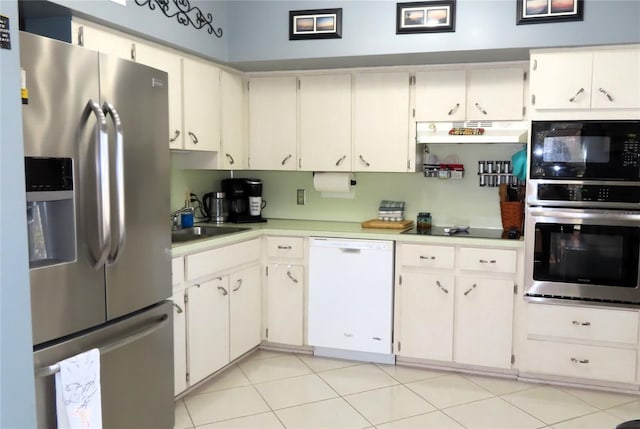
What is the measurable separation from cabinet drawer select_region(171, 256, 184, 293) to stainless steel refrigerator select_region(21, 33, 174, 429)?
40 centimetres

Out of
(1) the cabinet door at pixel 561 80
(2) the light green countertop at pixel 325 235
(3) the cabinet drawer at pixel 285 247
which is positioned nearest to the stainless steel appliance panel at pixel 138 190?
(2) the light green countertop at pixel 325 235

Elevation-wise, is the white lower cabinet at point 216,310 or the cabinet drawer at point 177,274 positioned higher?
the cabinet drawer at point 177,274

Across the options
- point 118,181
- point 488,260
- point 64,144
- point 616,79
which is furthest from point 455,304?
point 64,144

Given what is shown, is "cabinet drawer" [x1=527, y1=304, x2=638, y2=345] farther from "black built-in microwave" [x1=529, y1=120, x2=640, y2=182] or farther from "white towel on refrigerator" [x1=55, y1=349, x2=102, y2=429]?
"white towel on refrigerator" [x1=55, y1=349, x2=102, y2=429]

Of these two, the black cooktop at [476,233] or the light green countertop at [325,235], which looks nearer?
the light green countertop at [325,235]

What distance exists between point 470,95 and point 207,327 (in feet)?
7.16

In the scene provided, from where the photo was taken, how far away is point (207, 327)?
10.6 feet

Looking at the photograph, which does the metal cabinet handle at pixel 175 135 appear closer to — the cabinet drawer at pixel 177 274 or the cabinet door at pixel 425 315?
the cabinet drawer at pixel 177 274

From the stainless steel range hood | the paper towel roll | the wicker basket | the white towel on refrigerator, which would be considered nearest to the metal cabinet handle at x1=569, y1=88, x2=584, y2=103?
the stainless steel range hood

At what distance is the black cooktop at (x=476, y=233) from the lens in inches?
138

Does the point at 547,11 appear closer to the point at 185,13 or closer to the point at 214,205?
the point at 185,13

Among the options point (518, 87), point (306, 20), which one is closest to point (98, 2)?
point (306, 20)

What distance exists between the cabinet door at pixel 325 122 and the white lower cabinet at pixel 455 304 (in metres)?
0.80

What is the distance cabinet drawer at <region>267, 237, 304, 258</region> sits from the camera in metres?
3.77
